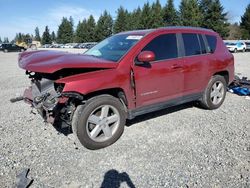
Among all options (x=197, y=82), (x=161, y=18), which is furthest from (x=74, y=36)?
(x=197, y=82)

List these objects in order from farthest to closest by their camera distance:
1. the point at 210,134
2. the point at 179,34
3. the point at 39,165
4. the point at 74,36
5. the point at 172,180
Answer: the point at 74,36, the point at 179,34, the point at 210,134, the point at 39,165, the point at 172,180

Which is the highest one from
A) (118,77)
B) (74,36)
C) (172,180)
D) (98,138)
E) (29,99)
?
(74,36)

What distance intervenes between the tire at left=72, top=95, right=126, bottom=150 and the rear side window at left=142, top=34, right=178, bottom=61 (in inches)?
47.8

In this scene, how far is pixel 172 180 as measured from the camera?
3.55 metres

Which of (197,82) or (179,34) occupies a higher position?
(179,34)

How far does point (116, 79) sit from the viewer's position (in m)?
4.47

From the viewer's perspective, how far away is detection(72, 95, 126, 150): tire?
4.23m

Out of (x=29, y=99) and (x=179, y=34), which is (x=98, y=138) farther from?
(x=179, y=34)

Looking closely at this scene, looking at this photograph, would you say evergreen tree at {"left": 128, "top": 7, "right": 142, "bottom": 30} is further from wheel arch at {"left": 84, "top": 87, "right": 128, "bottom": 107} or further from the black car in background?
wheel arch at {"left": 84, "top": 87, "right": 128, "bottom": 107}

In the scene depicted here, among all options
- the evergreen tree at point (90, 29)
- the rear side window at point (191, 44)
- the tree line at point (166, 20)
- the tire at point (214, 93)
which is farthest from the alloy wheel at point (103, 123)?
the evergreen tree at point (90, 29)

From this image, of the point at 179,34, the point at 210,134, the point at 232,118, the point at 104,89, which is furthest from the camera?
the point at 232,118

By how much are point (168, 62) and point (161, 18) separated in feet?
200

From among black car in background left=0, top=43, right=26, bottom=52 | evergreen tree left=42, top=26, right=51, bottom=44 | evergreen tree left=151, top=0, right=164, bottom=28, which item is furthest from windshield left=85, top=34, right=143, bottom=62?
evergreen tree left=42, top=26, right=51, bottom=44

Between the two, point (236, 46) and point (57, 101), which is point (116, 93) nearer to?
point (57, 101)
